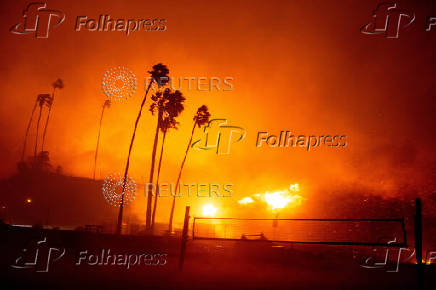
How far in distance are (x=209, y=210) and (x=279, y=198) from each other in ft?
43.1

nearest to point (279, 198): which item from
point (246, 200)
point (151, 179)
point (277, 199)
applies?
point (277, 199)

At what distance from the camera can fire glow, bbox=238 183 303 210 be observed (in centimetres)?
3788

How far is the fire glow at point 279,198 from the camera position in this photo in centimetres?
3788

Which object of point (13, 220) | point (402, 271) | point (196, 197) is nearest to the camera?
point (402, 271)

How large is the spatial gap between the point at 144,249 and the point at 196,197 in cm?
2641

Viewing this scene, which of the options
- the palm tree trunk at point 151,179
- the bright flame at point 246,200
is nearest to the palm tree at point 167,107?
the palm tree trunk at point 151,179

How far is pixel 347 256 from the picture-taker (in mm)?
23500

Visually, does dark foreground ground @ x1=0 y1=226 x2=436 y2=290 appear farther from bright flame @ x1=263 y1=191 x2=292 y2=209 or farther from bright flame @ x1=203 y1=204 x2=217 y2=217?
bright flame @ x1=203 y1=204 x2=217 y2=217

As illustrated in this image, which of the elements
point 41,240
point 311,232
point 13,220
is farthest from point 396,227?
point 13,220

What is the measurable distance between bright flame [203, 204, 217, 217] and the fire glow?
4.61 metres

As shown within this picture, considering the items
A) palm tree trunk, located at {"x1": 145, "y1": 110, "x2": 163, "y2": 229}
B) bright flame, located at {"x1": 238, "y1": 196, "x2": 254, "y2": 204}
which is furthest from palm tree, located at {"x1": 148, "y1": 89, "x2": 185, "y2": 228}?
bright flame, located at {"x1": 238, "y1": 196, "x2": 254, "y2": 204}

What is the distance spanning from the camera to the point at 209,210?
47.4 meters

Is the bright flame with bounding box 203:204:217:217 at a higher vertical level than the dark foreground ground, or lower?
lower

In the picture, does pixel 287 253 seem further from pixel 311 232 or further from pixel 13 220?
pixel 13 220
